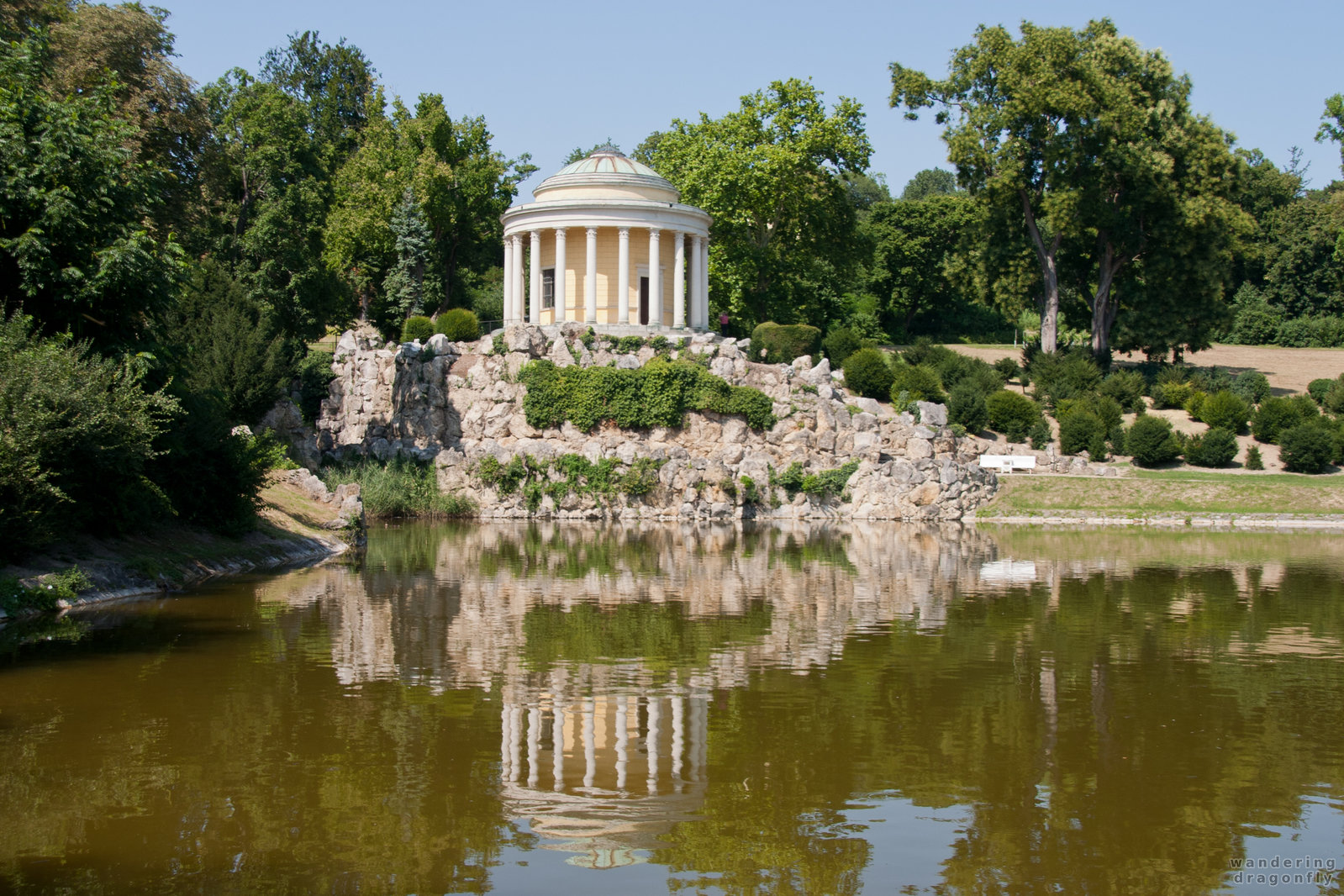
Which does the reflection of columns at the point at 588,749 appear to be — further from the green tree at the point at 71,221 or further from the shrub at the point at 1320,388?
the shrub at the point at 1320,388

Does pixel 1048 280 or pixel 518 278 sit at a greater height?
pixel 1048 280

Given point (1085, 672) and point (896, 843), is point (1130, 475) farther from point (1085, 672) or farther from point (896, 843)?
point (896, 843)

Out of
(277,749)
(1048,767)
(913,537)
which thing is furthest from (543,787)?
(913,537)

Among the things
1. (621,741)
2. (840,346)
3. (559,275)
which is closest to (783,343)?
(840,346)

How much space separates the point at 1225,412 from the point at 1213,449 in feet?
11.2

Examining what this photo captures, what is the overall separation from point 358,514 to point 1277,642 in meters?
21.8

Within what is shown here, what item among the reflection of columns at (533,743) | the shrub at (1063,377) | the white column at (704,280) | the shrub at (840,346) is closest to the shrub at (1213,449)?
the shrub at (1063,377)

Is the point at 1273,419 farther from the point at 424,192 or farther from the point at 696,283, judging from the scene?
the point at 424,192

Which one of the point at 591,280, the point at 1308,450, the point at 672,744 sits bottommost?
the point at 672,744

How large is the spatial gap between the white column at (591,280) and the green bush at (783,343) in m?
7.38

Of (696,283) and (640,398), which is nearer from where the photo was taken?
(640,398)

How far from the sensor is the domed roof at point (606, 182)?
47.1 meters

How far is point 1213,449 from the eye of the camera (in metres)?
43.7

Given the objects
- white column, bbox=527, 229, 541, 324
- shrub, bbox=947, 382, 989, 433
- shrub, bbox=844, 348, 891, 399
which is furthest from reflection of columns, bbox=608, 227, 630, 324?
shrub, bbox=947, 382, 989, 433
